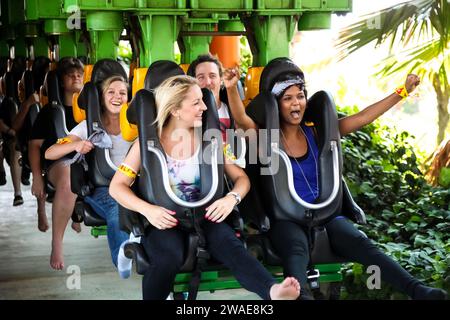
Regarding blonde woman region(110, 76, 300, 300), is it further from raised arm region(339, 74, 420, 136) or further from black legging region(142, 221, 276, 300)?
raised arm region(339, 74, 420, 136)

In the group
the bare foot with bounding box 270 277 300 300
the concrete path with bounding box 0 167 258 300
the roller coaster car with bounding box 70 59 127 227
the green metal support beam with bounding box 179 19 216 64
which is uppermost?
the green metal support beam with bounding box 179 19 216 64

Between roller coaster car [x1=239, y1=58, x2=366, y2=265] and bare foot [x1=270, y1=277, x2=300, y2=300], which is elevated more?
roller coaster car [x1=239, y1=58, x2=366, y2=265]

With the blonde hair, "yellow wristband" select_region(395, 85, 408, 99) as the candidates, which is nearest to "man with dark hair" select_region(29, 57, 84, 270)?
the blonde hair

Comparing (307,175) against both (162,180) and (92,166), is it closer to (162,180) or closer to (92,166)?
(162,180)

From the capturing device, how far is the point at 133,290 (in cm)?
691

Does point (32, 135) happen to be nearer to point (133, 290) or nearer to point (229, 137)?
point (133, 290)

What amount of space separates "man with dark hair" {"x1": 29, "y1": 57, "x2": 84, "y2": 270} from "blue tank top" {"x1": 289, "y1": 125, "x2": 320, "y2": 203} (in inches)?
106

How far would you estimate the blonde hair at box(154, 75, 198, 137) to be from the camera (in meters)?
4.80
